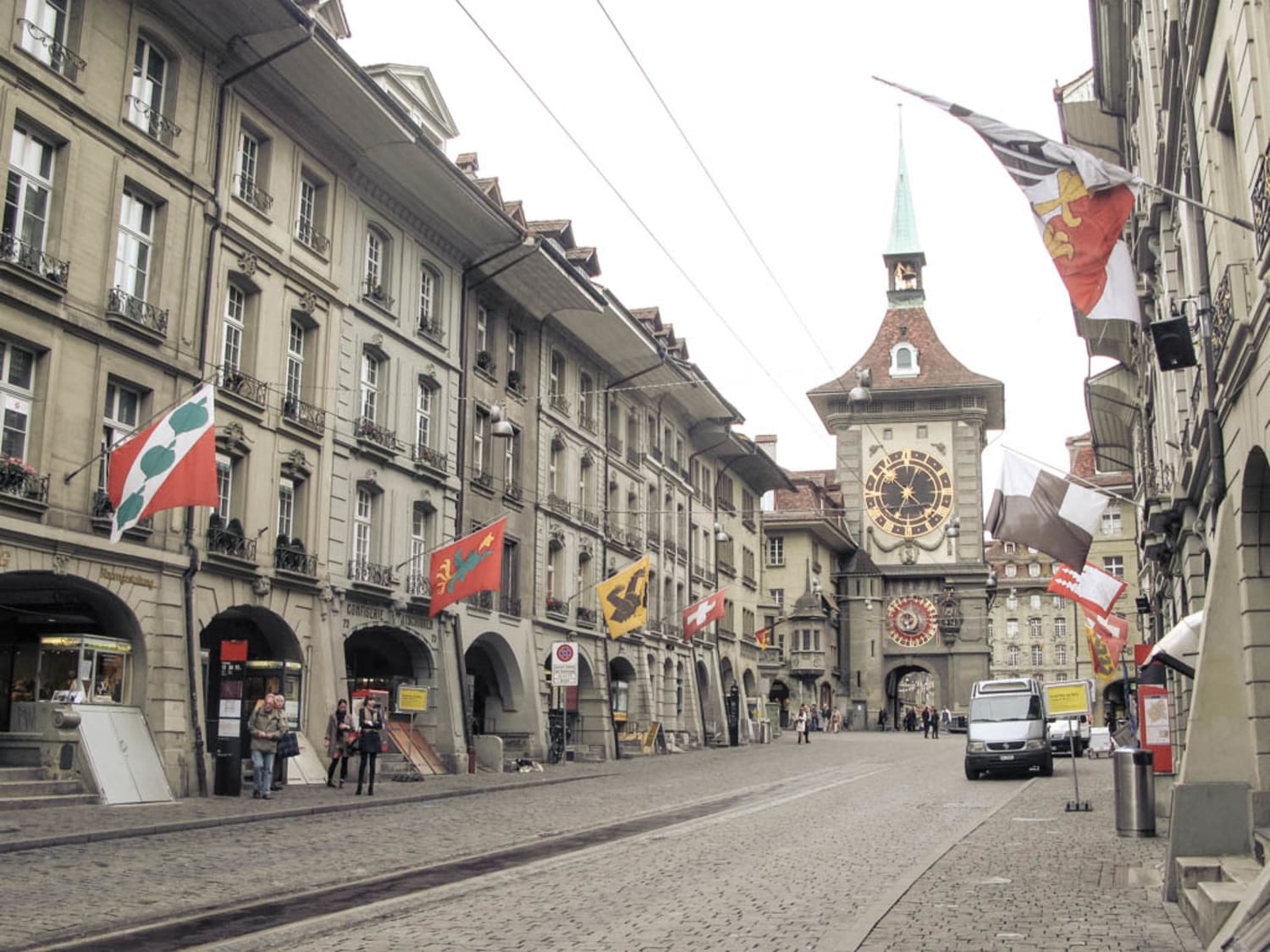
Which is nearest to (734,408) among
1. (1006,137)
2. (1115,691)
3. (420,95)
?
(420,95)

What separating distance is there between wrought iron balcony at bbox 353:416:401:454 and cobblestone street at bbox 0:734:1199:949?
29.7ft

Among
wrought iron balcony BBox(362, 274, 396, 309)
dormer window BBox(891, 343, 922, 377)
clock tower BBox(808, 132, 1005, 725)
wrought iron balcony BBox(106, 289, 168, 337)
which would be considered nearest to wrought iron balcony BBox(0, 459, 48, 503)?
wrought iron balcony BBox(106, 289, 168, 337)

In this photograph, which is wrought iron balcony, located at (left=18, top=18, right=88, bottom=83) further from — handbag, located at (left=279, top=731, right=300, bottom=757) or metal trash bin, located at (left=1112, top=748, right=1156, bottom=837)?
metal trash bin, located at (left=1112, top=748, right=1156, bottom=837)

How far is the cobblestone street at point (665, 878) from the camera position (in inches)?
387

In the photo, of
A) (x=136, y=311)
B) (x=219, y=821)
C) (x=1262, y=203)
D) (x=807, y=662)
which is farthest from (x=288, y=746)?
(x=807, y=662)

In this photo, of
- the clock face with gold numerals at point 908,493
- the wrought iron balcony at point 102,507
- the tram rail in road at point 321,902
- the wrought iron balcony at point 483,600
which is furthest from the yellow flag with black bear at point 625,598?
the clock face with gold numerals at point 908,493

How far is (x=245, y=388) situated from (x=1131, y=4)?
1764cm

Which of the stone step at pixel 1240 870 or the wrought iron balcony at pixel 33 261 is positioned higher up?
the wrought iron balcony at pixel 33 261

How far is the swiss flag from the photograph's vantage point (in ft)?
92.4

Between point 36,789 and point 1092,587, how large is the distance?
18590mm

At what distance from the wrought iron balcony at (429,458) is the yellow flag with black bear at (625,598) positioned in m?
6.14

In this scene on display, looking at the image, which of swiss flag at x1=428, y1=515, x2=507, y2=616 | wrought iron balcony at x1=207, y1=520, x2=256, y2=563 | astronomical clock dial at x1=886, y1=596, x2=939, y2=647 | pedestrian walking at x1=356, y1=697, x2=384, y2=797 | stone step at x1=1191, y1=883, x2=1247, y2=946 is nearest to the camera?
stone step at x1=1191, y1=883, x2=1247, y2=946

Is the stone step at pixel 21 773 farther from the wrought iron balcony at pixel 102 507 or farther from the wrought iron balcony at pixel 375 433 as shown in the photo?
the wrought iron balcony at pixel 375 433

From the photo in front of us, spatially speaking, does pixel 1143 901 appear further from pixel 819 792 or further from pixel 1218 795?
pixel 819 792
